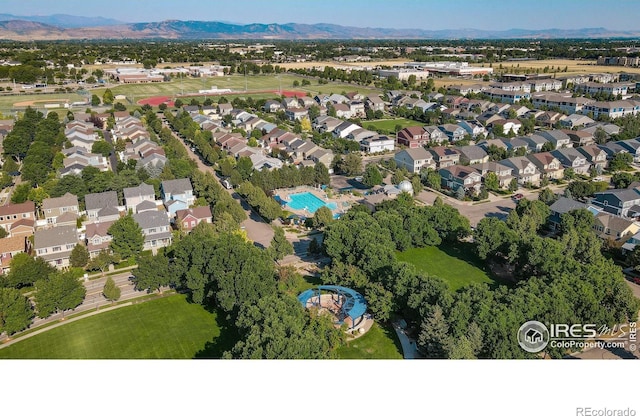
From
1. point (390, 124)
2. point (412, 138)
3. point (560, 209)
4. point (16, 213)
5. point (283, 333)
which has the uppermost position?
point (390, 124)

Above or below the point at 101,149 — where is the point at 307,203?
below

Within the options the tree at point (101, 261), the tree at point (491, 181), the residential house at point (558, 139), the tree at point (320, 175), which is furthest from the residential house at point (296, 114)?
the tree at point (101, 261)

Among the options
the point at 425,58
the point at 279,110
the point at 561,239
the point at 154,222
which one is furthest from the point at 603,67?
the point at 154,222

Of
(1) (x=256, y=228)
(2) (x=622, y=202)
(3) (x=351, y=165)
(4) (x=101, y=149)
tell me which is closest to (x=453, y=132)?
(3) (x=351, y=165)

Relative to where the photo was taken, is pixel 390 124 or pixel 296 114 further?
pixel 296 114

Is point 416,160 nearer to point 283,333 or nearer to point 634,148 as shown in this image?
point 634,148

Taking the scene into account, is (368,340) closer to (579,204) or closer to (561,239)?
(561,239)

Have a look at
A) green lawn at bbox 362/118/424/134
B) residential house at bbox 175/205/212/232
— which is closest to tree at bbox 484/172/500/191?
residential house at bbox 175/205/212/232
